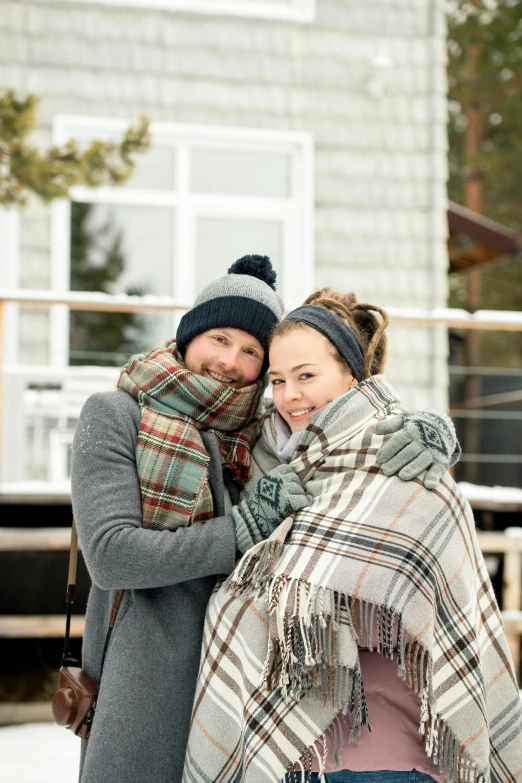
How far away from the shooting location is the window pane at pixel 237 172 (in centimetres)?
736

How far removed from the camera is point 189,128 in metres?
7.24

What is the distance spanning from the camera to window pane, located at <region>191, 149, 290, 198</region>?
736 cm

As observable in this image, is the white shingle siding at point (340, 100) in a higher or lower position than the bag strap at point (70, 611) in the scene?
higher

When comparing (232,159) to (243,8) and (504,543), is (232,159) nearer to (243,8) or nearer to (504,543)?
(243,8)

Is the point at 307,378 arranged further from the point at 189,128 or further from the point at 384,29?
the point at 384,29

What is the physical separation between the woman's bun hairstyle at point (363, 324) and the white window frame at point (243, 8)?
19.2 feet

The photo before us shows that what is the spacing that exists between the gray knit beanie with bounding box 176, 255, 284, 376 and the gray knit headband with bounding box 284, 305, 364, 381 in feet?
0.38

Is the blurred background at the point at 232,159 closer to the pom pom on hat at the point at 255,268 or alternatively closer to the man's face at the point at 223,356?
the pom pom on hat at the point at 255,268

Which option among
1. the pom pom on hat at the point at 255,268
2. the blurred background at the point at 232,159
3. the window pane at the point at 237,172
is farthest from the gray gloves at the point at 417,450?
the window pane at the point at 237,172

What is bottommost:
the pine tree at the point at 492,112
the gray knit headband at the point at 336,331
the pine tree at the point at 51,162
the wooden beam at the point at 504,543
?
the wooden beam at the point at 504,543

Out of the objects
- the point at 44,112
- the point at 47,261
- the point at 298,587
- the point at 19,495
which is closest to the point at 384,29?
the point at 44,112

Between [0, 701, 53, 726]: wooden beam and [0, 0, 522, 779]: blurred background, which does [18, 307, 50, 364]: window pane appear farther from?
[0, 701, 53, 726]: wooden beam

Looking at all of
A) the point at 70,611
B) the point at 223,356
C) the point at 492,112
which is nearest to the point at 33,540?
the point at 70,611

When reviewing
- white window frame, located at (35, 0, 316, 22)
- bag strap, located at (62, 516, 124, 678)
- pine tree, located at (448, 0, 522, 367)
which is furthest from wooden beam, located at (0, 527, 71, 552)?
pine tree, located at (448, 0, 522, 367)
